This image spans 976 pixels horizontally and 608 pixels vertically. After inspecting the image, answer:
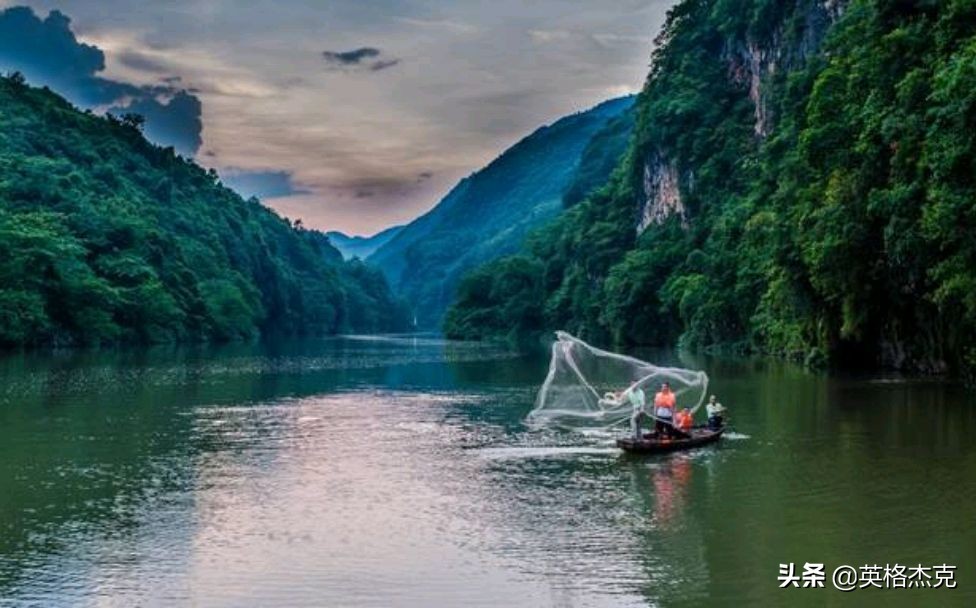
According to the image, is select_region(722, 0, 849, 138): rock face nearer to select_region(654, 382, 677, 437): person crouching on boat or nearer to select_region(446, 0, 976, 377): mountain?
select_region(446, 0, 976, 377): mountain

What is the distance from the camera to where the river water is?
51.6 ft

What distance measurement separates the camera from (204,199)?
18050 cm

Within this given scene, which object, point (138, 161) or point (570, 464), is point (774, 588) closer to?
point (570, 464)

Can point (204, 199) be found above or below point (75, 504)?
above

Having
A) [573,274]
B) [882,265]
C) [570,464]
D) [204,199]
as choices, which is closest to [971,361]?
[882,265]

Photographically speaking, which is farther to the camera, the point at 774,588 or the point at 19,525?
the point at 19,525

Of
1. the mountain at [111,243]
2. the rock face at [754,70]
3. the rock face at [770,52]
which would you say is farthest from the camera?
the rock face at [754,70]

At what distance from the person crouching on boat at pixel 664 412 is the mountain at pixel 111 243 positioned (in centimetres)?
6715

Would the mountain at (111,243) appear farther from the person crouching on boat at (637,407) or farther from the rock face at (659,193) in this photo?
the person crouching on boat at (637,407)

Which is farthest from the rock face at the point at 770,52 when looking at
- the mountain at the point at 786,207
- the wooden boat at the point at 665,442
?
the wooden boat at the point at 665,442

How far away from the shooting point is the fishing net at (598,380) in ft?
104

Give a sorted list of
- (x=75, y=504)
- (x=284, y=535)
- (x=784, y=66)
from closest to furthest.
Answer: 1. (x=284, y=535)
2. (x=75, y=504)
3. (x=784, y=66)

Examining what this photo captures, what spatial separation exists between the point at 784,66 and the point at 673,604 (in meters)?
98.3

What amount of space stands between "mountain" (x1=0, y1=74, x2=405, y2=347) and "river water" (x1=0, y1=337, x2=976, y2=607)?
180ft
